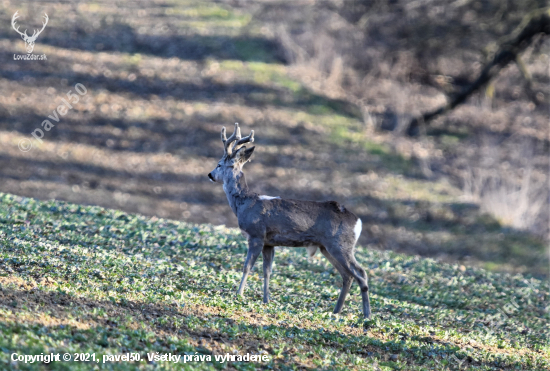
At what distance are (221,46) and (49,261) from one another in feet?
76.9

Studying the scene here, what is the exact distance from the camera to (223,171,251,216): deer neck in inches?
327

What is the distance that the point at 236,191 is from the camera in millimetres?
8359

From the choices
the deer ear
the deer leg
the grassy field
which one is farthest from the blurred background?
the deer ear

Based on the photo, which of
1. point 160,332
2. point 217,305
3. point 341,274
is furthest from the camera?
point 341,274

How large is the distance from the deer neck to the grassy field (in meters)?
1.23

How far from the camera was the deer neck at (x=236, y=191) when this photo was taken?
8.30 metres

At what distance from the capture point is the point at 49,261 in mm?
8180

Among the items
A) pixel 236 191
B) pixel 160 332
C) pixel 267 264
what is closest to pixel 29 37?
pixel 236 191

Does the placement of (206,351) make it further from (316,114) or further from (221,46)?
(221,46)

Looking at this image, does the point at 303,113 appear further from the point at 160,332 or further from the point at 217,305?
the point at 160,332

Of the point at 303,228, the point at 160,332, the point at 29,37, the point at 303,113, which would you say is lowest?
the point at 160,332

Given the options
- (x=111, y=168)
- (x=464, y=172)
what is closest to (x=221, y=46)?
(x=111, y=168)

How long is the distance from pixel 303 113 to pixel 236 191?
58.8 ft

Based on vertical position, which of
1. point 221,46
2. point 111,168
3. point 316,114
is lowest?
point 111,168
